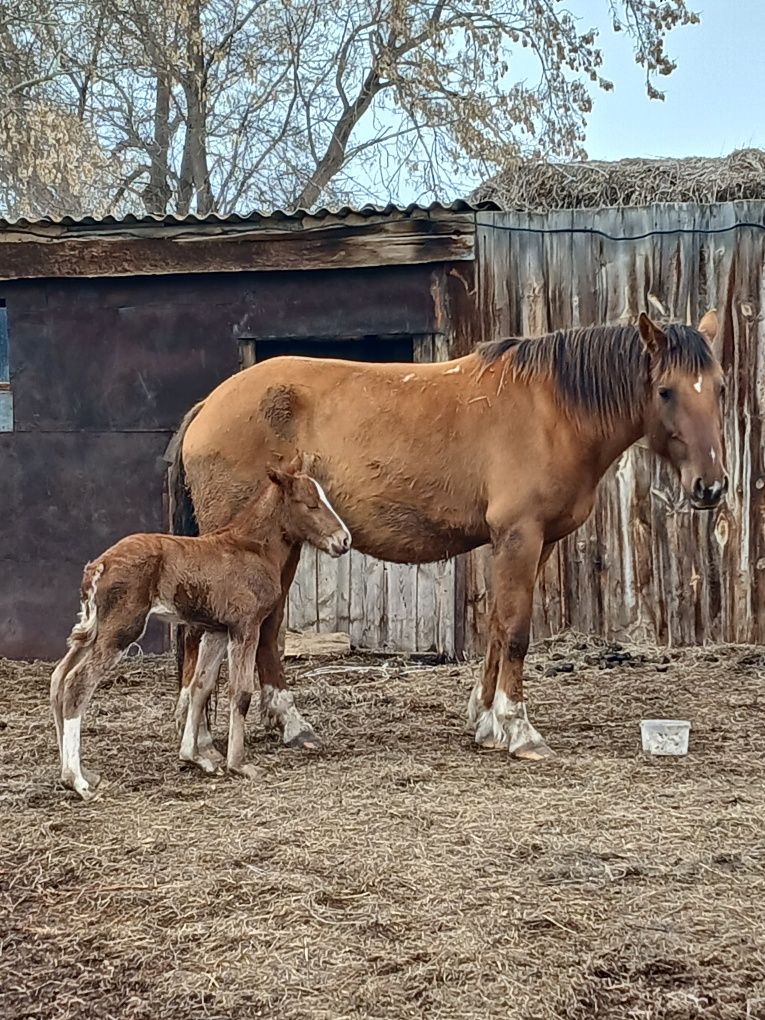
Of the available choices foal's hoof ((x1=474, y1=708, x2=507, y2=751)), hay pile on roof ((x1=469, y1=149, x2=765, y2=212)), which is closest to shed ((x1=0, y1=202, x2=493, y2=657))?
hay pile on roof ((x1=469, y1=149, x2=765, y2=212))

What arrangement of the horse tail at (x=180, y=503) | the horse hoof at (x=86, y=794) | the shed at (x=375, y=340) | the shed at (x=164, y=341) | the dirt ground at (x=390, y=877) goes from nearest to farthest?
the dirt ground at (x=390, y=877) → the horse hoof at (x=86, y=794) → the horse tail at (x=180, y=503) → the shed at (x=375, y=340) → the shed at (x=164, y=341)

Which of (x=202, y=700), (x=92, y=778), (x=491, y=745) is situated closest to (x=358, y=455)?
(x=202, y=700)

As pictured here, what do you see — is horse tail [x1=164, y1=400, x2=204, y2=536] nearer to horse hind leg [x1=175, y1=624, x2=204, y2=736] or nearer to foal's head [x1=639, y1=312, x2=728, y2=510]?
horse hind leg [x1=175, y1=624, x2=204, y2=736]

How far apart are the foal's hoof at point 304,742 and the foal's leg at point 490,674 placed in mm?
863

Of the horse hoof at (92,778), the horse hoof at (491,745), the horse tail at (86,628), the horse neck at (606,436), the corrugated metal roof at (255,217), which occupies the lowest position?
the horse hoof at (491,745)

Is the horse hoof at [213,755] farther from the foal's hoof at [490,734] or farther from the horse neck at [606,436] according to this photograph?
the horse neck at [606,436]

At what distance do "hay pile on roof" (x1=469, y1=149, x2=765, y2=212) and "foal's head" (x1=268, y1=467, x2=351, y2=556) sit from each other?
3672mm

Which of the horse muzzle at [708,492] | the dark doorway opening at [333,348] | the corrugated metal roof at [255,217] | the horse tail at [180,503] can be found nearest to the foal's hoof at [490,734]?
the horse muzzle at [708,492]

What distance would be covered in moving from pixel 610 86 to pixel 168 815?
16371 millimetres

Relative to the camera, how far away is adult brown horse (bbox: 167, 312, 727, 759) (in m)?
5.34

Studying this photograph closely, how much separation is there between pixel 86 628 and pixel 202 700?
713mm

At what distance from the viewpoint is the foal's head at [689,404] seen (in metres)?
5.16

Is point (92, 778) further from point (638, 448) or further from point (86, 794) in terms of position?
point (638, 448)

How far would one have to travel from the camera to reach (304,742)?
5484 millimetres
